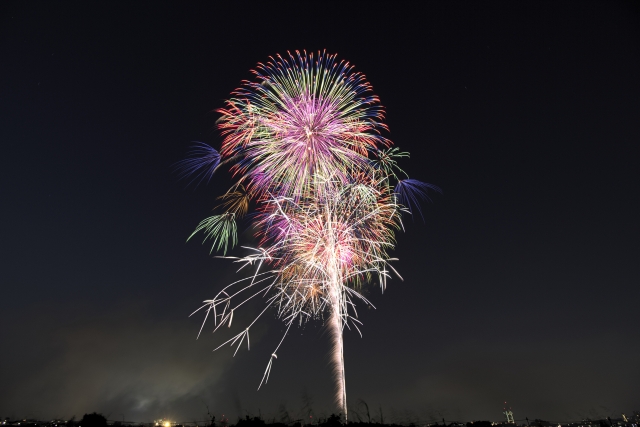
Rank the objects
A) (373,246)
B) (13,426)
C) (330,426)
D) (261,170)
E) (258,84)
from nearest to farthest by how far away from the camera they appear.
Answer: (258,84)
(261,170)
(373,246)
(330,426)
(13,426)

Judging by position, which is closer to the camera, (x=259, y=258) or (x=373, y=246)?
(x=259, y=258)

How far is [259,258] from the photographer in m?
19.2

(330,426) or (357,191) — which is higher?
A: (357,191)

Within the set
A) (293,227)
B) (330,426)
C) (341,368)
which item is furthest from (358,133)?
(330,426)

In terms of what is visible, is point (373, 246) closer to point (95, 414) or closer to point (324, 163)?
point (324, 163)

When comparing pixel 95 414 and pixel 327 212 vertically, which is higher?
pixel 327 212

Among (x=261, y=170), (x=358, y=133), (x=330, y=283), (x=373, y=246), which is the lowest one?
(x=330, y=283)

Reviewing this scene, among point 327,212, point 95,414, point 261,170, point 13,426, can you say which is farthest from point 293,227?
point 13,426

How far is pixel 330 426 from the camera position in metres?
42.8

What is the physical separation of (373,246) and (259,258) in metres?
6.65

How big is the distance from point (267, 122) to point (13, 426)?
11969 cm

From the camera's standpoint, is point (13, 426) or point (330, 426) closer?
→ point (330, 426)

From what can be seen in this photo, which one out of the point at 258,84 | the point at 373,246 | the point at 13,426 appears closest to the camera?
the point at 258,84

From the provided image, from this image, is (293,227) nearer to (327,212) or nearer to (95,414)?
(327,212)
